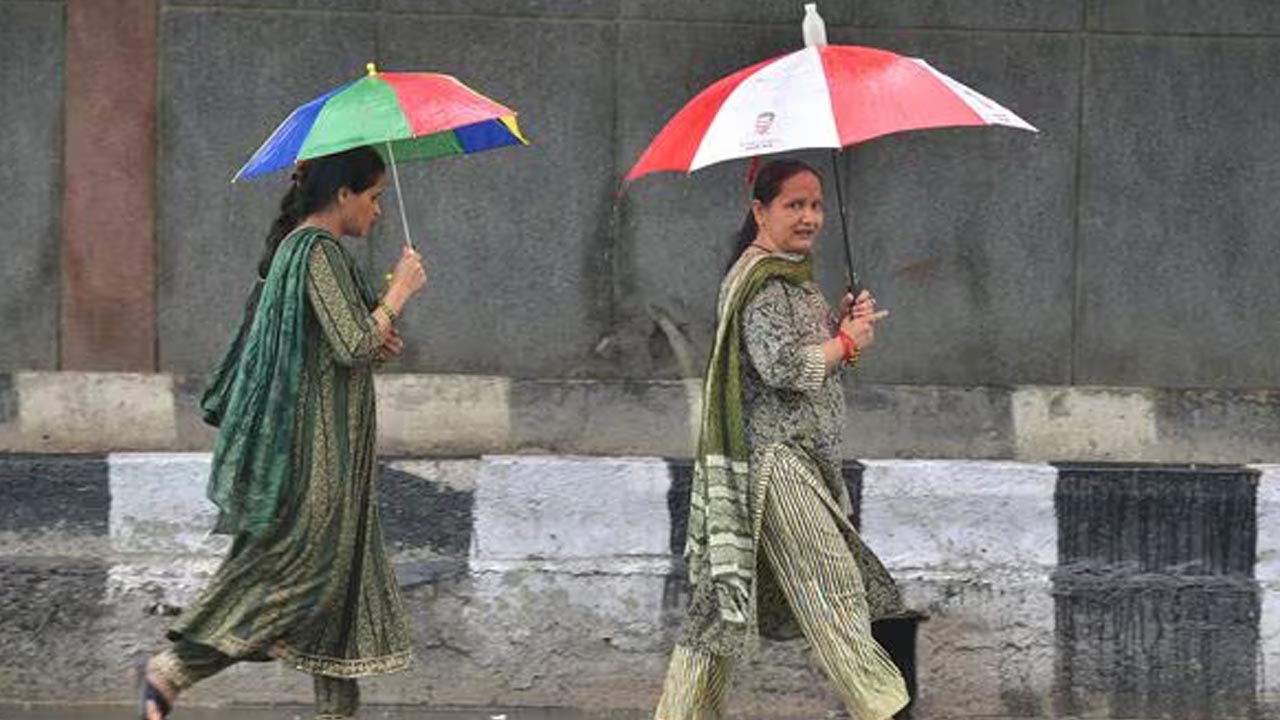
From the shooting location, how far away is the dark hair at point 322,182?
5840mm

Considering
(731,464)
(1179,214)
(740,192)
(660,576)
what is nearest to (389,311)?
(731,464)

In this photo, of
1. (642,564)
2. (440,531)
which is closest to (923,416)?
(642,564)

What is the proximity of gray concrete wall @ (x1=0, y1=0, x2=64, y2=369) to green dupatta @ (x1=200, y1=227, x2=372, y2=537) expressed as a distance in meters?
1.75

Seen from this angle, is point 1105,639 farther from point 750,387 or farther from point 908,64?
point 908,64

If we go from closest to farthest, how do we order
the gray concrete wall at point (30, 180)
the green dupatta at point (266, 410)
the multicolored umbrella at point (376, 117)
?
the multicolored umbrella at point (376, 117), the green dupatta at point (266, 410), the gray concrete wall at point (30, 180)

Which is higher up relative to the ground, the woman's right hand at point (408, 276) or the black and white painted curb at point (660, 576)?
the woman's right hand at point (408, 276)

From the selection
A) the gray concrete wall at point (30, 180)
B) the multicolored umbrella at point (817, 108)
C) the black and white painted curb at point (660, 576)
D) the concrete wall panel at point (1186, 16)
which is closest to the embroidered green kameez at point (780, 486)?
the multicolored umbrella at point (817, 108)

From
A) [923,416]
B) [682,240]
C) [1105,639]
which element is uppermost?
[682,240]

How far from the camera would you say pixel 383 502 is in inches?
274

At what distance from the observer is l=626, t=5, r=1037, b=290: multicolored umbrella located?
5219 millimetres

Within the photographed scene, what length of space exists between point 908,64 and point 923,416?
2.05 meters

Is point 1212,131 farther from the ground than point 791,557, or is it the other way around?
point 1212,131

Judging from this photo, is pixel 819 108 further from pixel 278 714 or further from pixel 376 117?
pixel 278 714

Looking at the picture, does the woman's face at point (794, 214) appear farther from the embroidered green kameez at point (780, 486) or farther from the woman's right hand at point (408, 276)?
the woman's right hand at point (408, 276)
